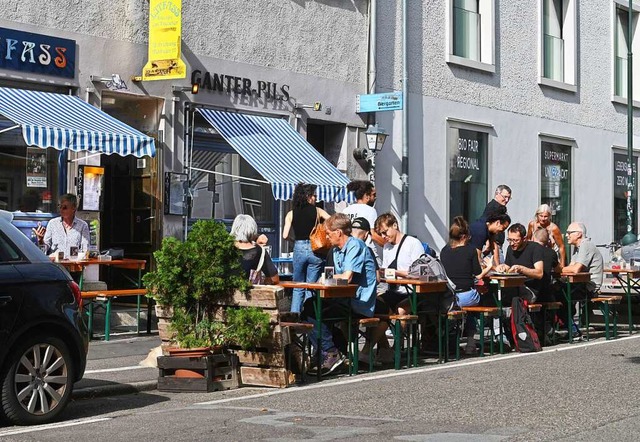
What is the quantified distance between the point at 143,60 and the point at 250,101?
7.23 feet

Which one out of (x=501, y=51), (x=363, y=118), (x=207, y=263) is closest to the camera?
(x=207, y=263)

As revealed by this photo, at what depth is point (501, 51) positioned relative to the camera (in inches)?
907

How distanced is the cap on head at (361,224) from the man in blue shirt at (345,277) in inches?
64.8

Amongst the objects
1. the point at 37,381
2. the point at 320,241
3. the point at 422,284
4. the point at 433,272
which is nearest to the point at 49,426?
the point at 37,381

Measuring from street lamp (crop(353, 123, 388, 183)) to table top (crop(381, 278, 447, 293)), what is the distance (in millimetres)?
6934

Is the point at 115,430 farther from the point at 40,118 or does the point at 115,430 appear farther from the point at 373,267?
the point at 40,118

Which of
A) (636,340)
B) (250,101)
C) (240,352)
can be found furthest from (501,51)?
(240,352)

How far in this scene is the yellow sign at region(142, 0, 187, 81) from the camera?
15.5 meters

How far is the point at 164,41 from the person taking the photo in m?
15.7

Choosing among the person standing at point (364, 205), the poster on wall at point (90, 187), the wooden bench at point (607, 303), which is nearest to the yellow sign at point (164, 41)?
the poster on wall at point (90, 187)

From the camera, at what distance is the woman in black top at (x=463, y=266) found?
13562mm

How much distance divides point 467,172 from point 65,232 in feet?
32.5

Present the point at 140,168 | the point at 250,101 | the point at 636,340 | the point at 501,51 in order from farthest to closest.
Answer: the point at 501,51 < the point at 250,101 < the point at 140,168 < the point at 636,340

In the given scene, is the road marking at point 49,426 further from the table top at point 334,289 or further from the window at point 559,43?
the window at point 559,43
